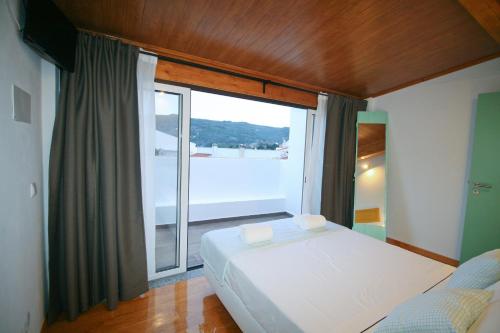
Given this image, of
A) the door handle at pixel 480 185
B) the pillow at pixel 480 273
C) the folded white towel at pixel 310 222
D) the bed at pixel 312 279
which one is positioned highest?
the door handle at pixel 480 185

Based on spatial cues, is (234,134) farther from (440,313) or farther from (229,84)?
(440,313)

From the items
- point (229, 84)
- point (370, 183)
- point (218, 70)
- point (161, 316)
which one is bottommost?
point (161, 316)

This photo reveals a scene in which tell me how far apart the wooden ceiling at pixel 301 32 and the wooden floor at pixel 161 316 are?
2423 mm

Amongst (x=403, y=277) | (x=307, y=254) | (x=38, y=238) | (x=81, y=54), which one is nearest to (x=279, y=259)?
(x=307, y=254)

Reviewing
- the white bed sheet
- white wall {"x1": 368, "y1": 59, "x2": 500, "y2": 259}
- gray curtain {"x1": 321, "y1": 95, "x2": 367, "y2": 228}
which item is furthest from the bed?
white wall {"x1": 368, "y1": 59, "x2": 500, "y2": 259}

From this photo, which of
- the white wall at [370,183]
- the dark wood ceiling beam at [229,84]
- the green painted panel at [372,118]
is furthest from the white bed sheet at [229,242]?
the green painted panel at [372,118]

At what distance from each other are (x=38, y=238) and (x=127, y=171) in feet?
2.51

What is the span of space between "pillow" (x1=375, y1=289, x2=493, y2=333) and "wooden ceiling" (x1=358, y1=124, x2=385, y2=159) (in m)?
2.90

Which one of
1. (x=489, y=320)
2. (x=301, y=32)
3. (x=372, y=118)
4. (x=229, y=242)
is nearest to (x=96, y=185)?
(x=229, y=242)

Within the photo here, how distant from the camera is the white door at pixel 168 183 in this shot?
2.30m

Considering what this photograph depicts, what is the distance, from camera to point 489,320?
79 cm

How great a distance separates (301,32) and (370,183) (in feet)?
8.86

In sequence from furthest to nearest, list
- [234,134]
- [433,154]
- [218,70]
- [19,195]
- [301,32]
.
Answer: [234,134] → [433,154] → [218,70] → [301,32] → [19,195]

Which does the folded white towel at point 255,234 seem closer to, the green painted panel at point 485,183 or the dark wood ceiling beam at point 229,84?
the dark wood ceiling beam at point 229,84
